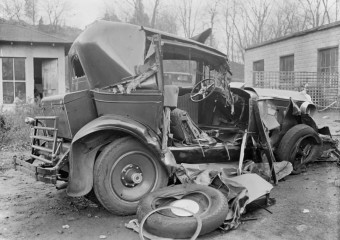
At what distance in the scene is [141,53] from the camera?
472cm

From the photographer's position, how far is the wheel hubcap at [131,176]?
4414mm

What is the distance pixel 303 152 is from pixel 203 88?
2.10 meters

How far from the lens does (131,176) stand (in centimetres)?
441

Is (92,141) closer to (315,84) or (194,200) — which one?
(194,200)

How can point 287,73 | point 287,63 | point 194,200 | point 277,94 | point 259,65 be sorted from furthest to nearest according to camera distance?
1. point 259,65
2. point 287,63
3. point 287,73
4. point 277,94
5. point 194,200

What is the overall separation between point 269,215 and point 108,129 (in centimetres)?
216

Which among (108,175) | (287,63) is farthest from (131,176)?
(287,63)

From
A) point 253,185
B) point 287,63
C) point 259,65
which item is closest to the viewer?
point 253,185

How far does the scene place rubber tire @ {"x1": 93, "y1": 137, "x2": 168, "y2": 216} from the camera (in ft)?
13.9

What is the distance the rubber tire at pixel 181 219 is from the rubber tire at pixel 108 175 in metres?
0.42

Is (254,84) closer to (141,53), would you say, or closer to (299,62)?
(299,62)

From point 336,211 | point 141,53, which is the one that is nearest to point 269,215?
point 336,211

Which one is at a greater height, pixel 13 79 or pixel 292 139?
pixel 13 79

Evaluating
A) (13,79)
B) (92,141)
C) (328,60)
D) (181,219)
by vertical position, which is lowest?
(181,219)
